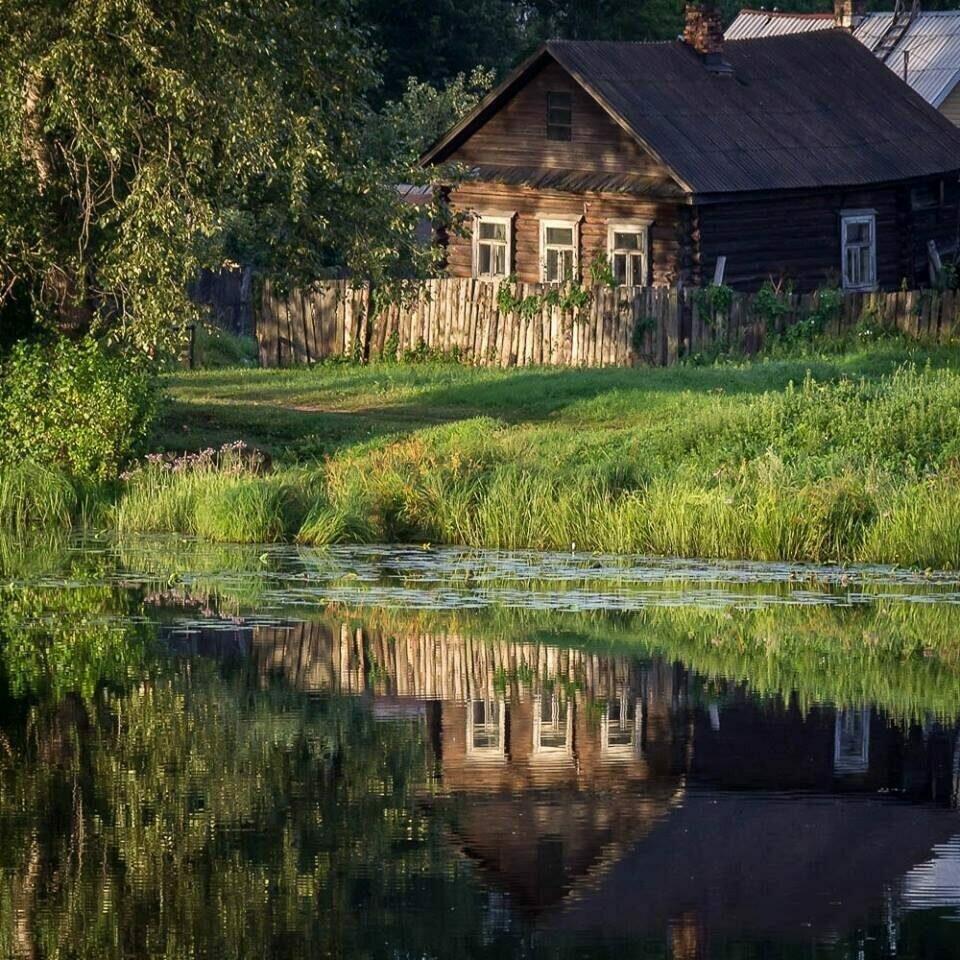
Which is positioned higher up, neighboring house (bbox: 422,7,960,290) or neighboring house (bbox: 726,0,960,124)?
neighboring house (bbox: 726,0,960,124)

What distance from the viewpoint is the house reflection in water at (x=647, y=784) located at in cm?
1019

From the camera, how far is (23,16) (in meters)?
21.4

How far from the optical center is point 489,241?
38844 millimetres

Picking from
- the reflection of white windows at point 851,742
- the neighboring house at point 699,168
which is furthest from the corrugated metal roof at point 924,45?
the reflection of white windows at point 851,742

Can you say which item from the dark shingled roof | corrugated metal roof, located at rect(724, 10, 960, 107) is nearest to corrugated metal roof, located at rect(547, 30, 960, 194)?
the dark shingled roof

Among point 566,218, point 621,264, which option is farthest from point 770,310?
point 566,218

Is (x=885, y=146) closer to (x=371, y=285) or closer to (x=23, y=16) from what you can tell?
(x=371, y=285)

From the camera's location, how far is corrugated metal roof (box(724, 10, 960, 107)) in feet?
164

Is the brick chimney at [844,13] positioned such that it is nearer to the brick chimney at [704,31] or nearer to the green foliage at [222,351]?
the brick chimney at [704,31]

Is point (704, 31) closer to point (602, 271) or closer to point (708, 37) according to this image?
point (708, 37)

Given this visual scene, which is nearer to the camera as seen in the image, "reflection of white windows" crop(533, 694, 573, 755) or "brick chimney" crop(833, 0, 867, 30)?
"reflection of white windows" crop(533, 694, 573, 755)

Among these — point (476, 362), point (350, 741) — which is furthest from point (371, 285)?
point (350, 741)

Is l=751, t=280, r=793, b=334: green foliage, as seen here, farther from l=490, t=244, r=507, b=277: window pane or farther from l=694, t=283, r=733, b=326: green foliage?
l=490, t=244, r=507, b=277: window pane

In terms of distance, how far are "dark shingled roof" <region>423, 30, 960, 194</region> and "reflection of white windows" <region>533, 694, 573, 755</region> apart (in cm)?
2123
